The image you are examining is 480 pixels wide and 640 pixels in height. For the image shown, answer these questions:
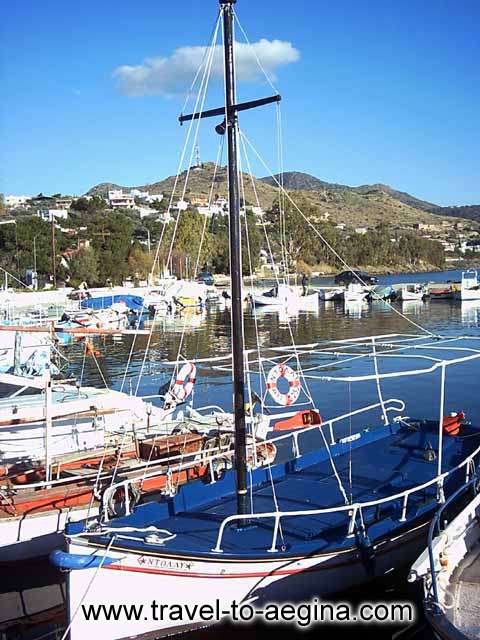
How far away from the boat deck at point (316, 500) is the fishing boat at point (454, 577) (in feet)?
Answer: 5.40

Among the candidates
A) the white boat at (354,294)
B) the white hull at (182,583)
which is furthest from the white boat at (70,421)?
the white boat at (354,294)

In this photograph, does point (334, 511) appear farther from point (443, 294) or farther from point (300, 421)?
point (443, 294)

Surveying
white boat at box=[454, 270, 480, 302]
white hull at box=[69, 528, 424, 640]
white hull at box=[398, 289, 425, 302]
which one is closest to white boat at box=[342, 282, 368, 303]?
white hull at box=[398, 289, 425, 302]

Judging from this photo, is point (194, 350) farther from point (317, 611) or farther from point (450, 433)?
point (317, 611)

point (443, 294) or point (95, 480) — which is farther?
point (443, 294)

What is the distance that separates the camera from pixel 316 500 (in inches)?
480

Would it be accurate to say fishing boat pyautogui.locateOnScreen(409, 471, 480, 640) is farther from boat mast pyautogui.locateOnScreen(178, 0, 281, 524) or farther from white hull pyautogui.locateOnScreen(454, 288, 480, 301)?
white hull pyautogui.locateOnScreen(454, 288, 480, 301)

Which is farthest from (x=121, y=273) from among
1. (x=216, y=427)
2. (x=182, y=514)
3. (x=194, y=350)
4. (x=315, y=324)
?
(x=182, y=514)

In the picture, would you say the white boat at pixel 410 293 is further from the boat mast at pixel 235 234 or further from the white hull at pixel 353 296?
the boat mast at pixel 235 234

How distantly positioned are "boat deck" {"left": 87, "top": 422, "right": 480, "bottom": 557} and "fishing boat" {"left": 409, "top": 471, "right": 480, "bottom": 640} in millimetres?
1646

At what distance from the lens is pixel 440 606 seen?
7.82 meters

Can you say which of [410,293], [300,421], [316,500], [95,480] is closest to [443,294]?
[410,293]

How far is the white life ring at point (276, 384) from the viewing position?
13.6m

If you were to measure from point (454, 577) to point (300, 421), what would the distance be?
935 cm
